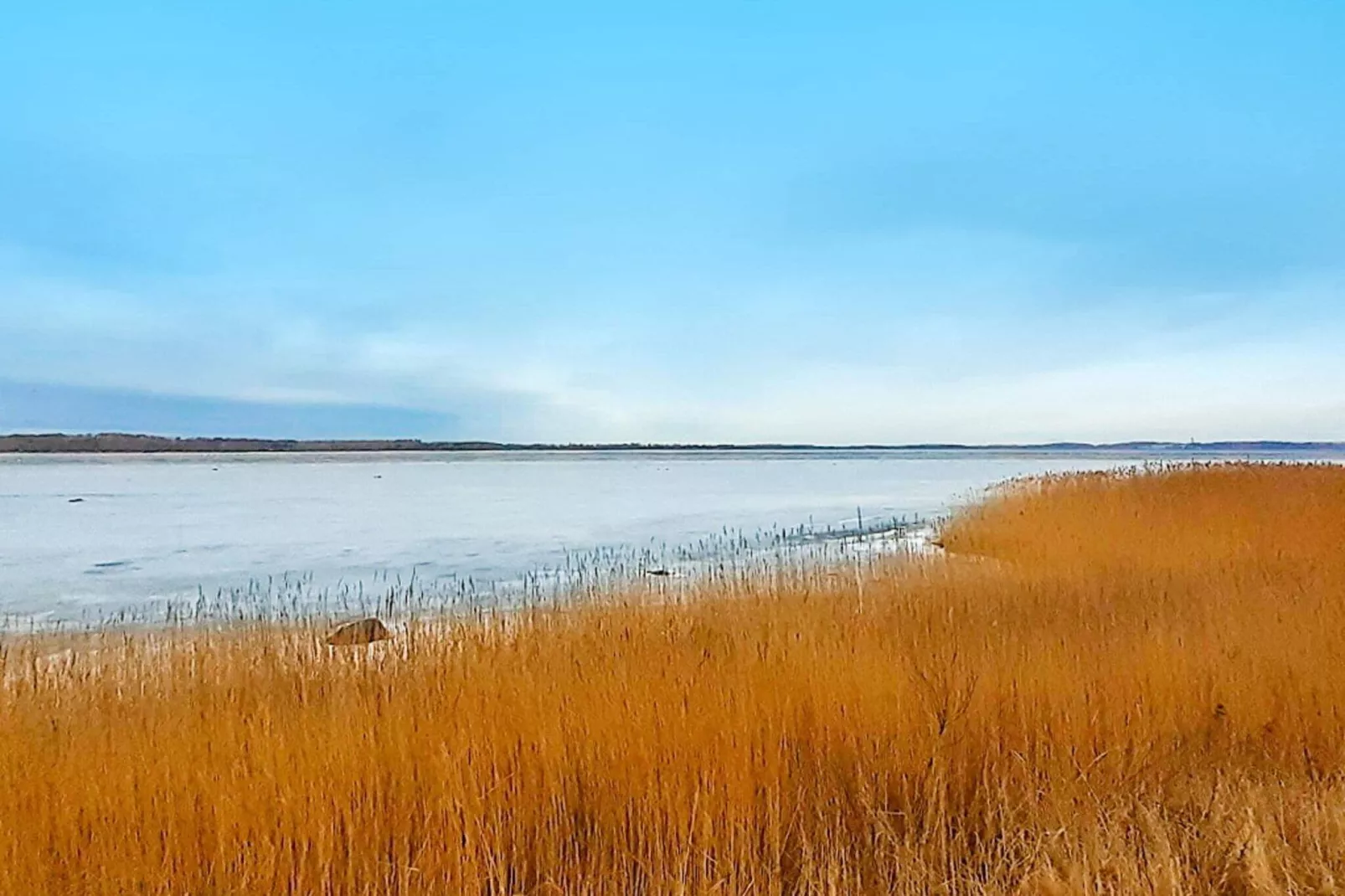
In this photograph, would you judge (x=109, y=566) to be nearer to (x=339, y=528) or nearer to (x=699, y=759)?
(x=339, y=528)

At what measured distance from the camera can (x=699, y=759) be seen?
3979 mm

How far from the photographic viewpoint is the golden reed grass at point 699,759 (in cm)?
325

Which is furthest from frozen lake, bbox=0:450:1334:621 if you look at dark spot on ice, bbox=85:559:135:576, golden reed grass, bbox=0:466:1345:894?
golden reed grass, bbox=0:466:1345:894

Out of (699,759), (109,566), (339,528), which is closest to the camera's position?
(699,759)

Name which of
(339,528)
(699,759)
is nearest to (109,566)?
(339,528)

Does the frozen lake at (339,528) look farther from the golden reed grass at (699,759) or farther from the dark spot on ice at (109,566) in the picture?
the golden reed grass at (699,759)

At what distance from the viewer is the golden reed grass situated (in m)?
3.25

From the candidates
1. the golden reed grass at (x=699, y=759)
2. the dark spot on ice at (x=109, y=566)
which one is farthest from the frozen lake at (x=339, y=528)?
the golden reed grass at (x=699, y=759)

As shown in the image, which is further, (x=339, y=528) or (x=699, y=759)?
(x=339, y=528)

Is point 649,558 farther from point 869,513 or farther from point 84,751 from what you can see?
point 869,513

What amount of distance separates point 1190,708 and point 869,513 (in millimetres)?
18844

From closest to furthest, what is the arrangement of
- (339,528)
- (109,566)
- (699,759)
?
(699,759)
(109,566)
(339,528)

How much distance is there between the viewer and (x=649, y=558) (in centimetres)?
1373

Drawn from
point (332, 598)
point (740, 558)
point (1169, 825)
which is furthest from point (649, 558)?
point (1169, 825)
